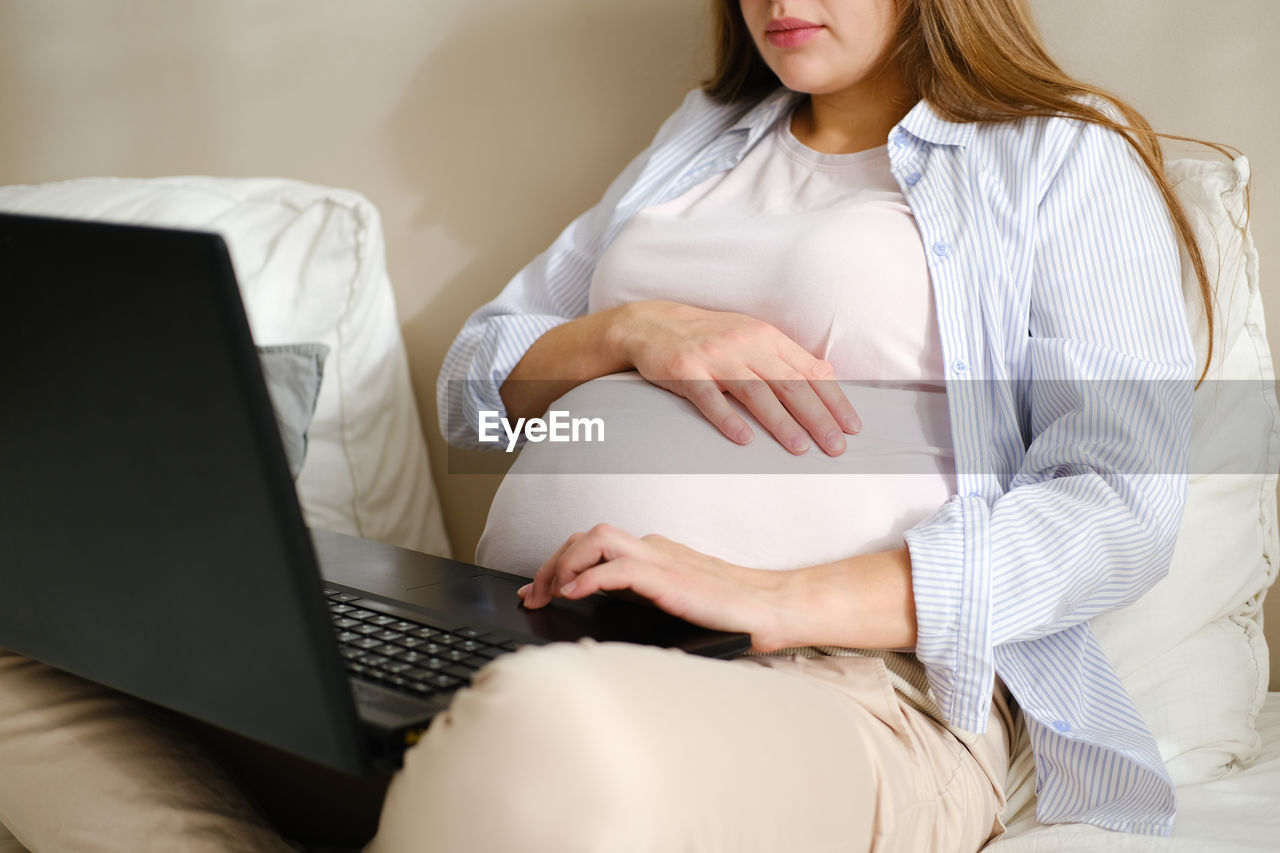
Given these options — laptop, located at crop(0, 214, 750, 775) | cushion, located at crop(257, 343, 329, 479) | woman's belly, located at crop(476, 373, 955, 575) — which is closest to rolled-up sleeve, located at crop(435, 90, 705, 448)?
cushion, located at crop(257, 343, 329, 479)

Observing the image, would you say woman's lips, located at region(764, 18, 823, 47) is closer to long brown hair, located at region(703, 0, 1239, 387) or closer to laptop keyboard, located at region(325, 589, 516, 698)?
long brown hair, located at region(703, 0, 1239, 387)

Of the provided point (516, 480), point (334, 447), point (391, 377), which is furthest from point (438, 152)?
point (516, 480)

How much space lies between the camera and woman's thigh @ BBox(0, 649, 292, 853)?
2.60 ft

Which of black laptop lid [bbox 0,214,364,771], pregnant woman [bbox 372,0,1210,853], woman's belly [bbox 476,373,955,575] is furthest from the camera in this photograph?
woman's belly [bbox 476,373,955,575]

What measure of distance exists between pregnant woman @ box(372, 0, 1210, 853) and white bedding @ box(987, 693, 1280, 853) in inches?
0.9

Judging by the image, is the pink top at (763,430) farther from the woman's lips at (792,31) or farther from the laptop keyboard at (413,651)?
the laptop keyboard at (413,651)

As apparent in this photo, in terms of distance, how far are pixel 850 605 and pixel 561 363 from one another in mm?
479

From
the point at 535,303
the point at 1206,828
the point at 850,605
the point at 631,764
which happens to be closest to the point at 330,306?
the point at 535,303

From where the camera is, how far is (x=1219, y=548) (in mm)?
1065

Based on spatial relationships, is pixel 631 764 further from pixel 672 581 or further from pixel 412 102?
pixel 412 102

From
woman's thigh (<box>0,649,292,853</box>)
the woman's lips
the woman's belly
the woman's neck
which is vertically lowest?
woman's thigh (<box>0,649,292,853</box>)

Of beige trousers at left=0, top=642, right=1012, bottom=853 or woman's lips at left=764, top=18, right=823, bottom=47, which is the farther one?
woman's lips at left=764, top=18, right=823, bottom=47

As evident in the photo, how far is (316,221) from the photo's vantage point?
1.61m

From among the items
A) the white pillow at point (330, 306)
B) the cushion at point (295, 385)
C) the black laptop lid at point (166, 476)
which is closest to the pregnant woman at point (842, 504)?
the black laptop lid at point (166, 476)
